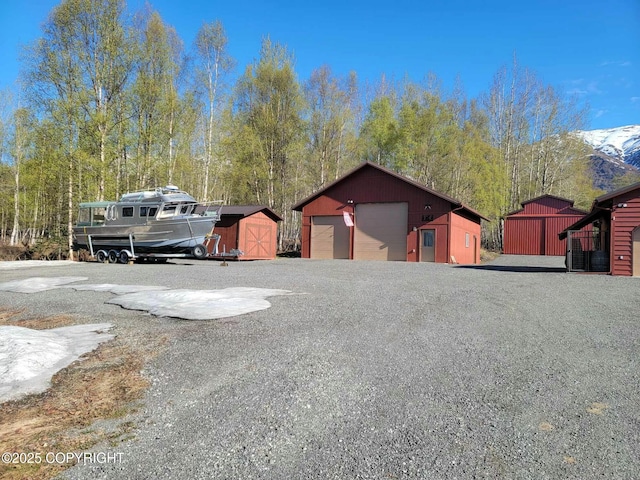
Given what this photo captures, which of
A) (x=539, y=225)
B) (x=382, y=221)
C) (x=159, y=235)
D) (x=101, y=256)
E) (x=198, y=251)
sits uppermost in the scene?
(x=539, y=225)

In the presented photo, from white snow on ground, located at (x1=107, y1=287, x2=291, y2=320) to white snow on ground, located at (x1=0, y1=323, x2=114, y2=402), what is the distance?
4.00ft

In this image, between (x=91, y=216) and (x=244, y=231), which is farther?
(x=244, y=231)

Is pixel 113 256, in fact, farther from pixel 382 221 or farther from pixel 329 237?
pixel 382 221

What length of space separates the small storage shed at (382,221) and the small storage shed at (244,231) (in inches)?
97.0

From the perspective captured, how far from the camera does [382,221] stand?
23.6 meters

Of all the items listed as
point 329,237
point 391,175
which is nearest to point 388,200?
point 391,175

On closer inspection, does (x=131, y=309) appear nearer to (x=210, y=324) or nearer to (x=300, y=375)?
(x=210, y=324)

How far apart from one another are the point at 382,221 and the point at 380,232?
64cm

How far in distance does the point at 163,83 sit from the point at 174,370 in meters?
23.8

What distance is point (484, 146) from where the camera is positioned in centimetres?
3656

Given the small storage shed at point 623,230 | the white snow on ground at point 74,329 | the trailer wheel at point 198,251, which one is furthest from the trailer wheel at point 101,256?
the small storage shed at point 623,230

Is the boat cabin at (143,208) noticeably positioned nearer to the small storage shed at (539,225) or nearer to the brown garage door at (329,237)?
the brown garage door at (329,237)

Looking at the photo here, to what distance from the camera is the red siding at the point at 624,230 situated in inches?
576

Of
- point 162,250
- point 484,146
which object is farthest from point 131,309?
point 484,146
